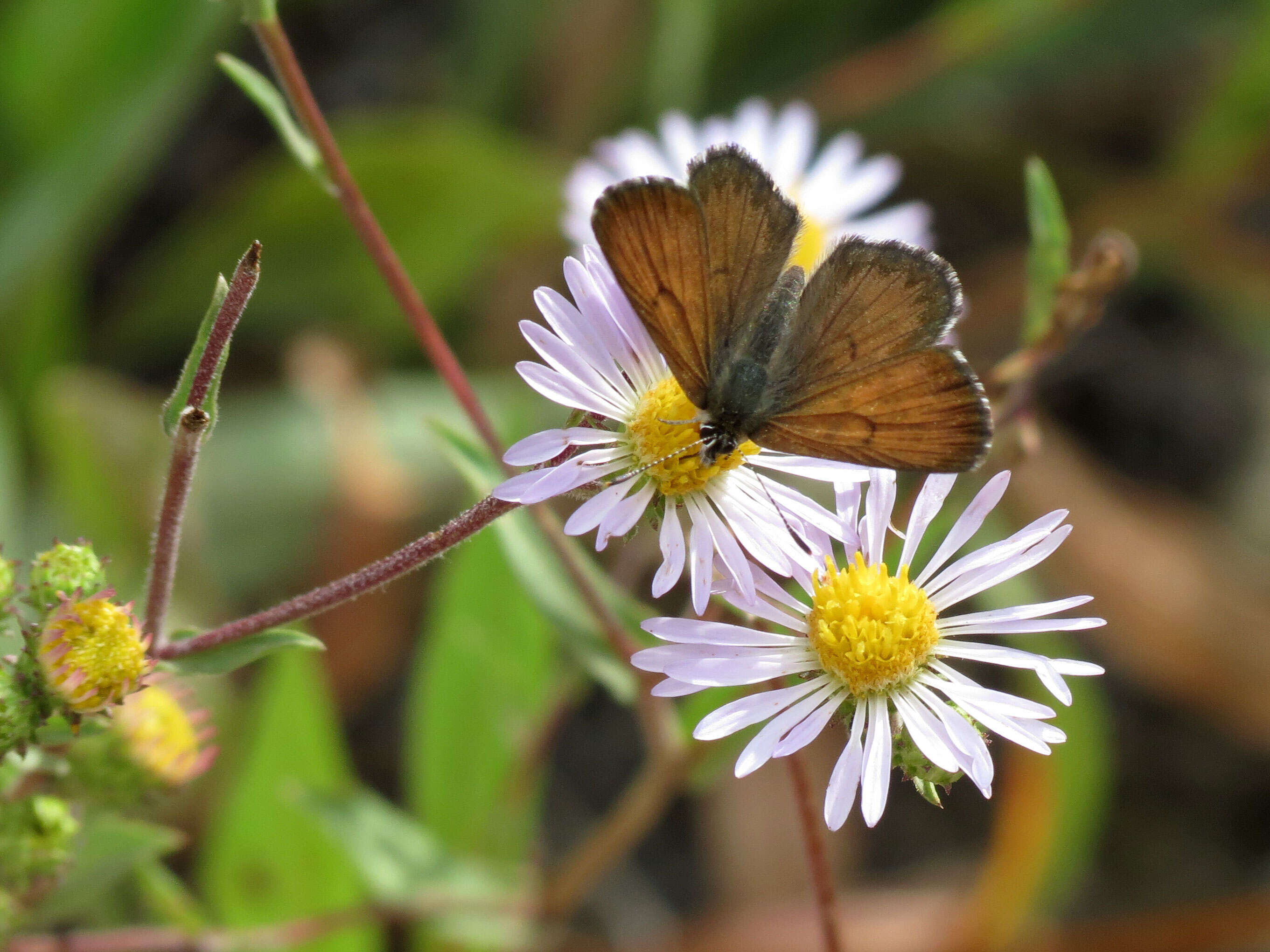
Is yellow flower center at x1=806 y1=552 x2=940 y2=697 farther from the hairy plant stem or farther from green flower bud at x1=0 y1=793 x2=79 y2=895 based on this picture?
green flower bud at x1=0 y1=793 x2=79 y2=895

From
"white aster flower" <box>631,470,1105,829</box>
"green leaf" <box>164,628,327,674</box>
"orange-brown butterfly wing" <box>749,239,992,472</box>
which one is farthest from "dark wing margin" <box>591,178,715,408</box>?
"green leaf" <box>164,628,327,674</box>

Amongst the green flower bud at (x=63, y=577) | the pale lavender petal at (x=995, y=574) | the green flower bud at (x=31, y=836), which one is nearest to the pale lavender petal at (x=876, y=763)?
the pale lavender petal at (x=995, y=574)

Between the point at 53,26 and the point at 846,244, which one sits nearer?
the point at 846,244

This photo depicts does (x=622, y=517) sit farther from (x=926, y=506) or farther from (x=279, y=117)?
(x=279, y=117)

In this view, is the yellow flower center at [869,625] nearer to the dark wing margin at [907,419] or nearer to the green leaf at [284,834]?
the dark wing margin at [907,419]

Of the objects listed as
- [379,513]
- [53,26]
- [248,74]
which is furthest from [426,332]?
[53,26]

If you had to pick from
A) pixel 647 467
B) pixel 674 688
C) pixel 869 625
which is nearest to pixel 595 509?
pixel 647 467

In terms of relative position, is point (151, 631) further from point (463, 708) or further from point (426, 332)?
point (463, 708)
